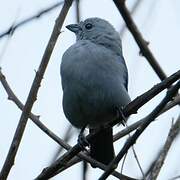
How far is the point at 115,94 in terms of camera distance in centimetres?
426

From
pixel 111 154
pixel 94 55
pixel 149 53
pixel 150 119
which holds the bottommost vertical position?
pixel 111 154

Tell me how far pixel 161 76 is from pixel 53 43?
1.09 meters

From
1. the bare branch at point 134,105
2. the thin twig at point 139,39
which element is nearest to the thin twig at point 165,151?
the bare branch at point 134,105

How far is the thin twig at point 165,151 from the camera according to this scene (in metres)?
2.78

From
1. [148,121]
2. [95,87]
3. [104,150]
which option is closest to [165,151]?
[148,121]

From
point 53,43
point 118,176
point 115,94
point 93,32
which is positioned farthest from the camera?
point 93,32

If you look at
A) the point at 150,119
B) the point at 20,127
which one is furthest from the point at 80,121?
the point at 150,119

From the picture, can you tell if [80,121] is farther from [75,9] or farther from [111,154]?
[75,9]

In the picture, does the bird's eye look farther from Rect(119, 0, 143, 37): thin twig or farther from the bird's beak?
Rect(119, 0, 143, 37): thin twig

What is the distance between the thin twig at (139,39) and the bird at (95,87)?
783 millimetres

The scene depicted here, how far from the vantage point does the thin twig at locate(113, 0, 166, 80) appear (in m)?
3.15

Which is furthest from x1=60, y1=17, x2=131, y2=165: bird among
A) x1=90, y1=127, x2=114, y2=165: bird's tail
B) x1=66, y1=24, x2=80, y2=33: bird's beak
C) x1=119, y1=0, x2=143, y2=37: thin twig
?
x1=119, y1=0, x2=143, y2=37: thin twig

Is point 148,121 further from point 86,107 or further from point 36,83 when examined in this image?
point 86,107

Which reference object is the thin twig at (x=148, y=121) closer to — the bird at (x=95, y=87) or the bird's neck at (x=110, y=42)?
the bird at (x=95, y=87)
